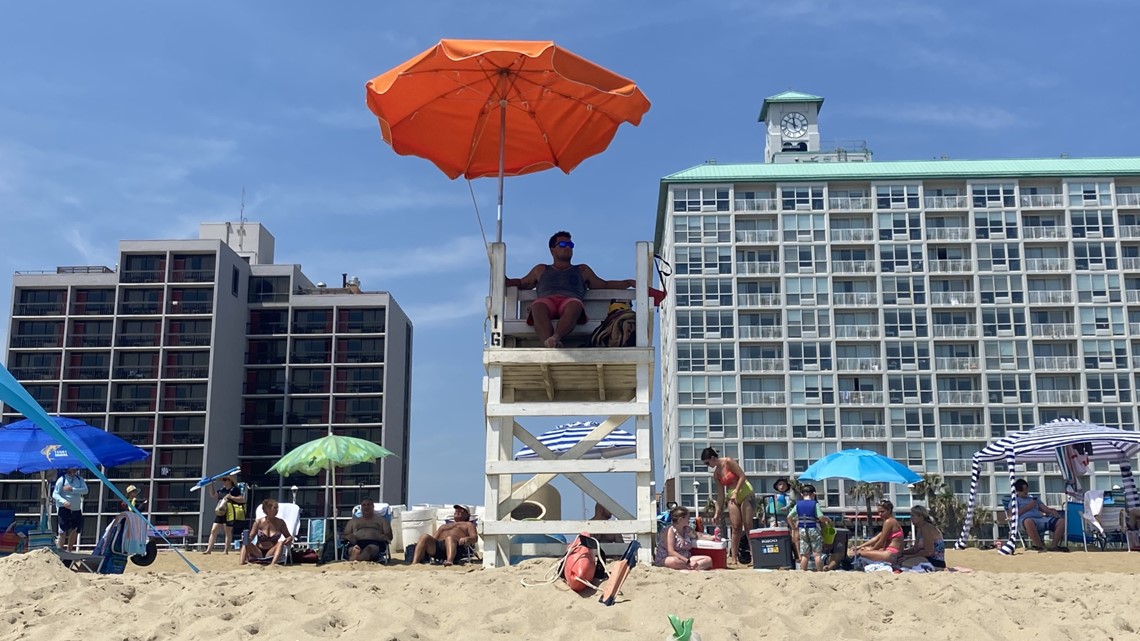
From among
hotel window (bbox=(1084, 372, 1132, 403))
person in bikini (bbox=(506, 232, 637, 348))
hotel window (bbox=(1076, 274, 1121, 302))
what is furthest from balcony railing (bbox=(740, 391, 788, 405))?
person in bikini (bbox=(506, 232, 637, 348))

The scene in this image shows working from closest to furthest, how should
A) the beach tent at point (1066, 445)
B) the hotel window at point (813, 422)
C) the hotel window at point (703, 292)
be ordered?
the beach tent at point (1066, 445), the hotel window at point (813, 422), the hotel window at point (703, 292)

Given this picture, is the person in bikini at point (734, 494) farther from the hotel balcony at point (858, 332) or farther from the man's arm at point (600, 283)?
the hotel balcony at point (858, 332)

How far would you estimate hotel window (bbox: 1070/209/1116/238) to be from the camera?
69.2 metres

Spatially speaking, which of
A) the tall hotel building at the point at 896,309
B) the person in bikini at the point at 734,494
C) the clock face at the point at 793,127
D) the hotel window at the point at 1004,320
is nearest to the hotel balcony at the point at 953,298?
the tall hotel building at the point at 896,309

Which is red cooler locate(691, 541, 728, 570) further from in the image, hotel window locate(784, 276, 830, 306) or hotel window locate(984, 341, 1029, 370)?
hotel window locate(984, 341, 1029, 370)

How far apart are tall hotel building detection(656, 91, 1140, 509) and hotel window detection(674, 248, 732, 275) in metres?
0.11

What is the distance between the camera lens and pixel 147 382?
7169 cm

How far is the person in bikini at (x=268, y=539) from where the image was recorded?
11664 millimetres

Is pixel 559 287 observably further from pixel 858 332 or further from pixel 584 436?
pixel 858 332

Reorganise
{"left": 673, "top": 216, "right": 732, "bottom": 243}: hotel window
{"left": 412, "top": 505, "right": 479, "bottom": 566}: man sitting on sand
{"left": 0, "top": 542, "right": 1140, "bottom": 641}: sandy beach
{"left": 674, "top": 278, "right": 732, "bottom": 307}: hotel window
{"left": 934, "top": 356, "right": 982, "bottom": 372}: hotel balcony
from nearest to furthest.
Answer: {"left": 0, "top": 542, "right": 1140, "bottom": 641}: sandy beach → {"left": 412, "top": 505, "right": 479, "bottom": 566}: man sitting on sand → {"left": 934, "top": 356, "right": 982, "bottom": 372}: hotel balcony → {"left": 674, "top": 278, "right": 732, "bottom": 307}: hotel window → {"left": 673, "top": 216, "right": 732, "bottom": 243}: hotel window

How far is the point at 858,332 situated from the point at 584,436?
58.3m

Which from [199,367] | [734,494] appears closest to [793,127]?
[199,367]

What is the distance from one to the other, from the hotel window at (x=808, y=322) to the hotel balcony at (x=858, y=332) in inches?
31.6

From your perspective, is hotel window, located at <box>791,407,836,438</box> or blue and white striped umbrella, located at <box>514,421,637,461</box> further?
hotel window, located at <box>791,407,836,438</box>
